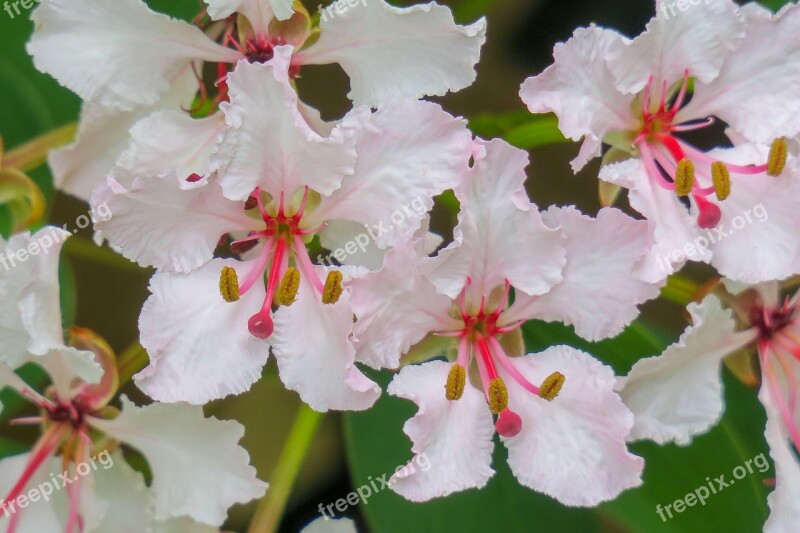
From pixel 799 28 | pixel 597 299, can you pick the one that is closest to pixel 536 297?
pixel 597 299

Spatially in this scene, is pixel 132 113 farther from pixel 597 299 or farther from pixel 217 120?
pixel 597 299

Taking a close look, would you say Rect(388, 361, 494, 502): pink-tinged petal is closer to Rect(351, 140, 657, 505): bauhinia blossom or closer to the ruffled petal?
Rect(351, 140, 657, 505): bauhinia blossom

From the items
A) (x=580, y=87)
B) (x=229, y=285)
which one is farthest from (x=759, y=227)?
(x=229, y=285)

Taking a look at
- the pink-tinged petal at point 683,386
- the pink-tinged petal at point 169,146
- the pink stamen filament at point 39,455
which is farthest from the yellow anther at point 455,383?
the pink stamen filament at point 39,455

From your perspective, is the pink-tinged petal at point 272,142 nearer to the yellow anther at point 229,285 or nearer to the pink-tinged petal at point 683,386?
the yellow anther at point 229,285

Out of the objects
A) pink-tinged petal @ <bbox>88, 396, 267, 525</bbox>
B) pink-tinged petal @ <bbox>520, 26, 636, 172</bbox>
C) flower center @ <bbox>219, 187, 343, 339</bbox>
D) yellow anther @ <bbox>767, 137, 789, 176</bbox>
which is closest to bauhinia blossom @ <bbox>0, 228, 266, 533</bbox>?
pink-tinged petal @ <bbox>88, 396, 267, 525</bbox>

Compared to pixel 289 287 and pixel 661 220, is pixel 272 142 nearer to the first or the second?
pixel 289 287

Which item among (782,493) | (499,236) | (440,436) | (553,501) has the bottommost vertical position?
(553,501)
